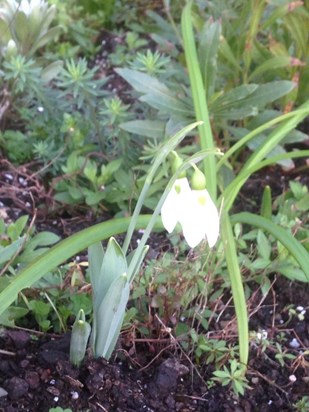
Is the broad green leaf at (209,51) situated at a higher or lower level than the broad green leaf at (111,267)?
higher

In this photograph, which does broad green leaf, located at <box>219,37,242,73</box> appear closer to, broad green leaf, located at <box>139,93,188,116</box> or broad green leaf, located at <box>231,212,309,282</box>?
broad green leaf, located at <box>139,93,188,116</box>

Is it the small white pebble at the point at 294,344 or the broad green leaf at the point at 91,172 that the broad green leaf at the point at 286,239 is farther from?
the broad green leaf at the point at 91,172

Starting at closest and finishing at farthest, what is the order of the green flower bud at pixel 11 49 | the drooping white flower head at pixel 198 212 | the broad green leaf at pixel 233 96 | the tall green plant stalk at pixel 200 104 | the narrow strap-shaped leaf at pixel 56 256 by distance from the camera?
the drooping white flower head at pixel 198 212
the narrow strap-shaped leaf at pixel 56 256
the tall green plant stalk at pixel 200 104
the broad green leaf at pixel 233 96
the green flower bud at pixel 11 49

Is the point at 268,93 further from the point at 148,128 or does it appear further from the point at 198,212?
the point at 198,212

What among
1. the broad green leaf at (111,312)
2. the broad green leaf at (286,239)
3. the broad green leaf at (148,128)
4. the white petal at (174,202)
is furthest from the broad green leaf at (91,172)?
the white petal at (174,202)

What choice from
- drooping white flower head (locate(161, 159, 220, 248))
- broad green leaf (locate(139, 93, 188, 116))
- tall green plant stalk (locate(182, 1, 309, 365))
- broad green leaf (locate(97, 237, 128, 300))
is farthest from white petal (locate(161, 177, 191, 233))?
broad green leaf (locate(139, 93, 188, 116))

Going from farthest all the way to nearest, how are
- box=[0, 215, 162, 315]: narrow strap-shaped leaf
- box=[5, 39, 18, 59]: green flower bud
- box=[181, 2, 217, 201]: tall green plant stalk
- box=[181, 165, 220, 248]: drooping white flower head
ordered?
box=[5, 39, 18, 59]: green flower bud < box=[181, 2, 217, 201]: tall green plant stalk < box=[0, 215, 162, 315]: narrow strap-shaped leaf < box=[181, 165, 220, 248]: drooping white flower head

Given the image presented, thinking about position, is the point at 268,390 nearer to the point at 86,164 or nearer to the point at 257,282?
the point at 257,282
